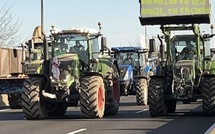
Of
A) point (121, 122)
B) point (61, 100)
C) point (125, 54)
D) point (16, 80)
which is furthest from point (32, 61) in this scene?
point (121, 122)

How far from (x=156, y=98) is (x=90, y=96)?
218cm

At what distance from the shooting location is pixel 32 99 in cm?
1961

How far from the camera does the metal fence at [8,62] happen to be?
32094 millimetres

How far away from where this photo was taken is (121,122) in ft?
61.0

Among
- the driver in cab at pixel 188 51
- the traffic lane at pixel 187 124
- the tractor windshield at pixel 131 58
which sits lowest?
the traffic lane at pixel 187 124

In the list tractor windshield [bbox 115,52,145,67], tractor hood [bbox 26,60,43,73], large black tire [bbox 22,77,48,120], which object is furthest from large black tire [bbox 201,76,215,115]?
tractor windshield [bbox 115,52,145,67]

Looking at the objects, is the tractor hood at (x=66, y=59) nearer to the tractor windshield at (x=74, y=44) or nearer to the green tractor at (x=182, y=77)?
the tractor windshield at (x=74, y=44)

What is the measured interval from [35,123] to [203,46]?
6.69m

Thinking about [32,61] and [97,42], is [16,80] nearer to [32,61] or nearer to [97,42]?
[32,61]

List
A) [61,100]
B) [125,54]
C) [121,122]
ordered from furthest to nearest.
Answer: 1. [125,54]
2. [61,100]
3. [121,122]

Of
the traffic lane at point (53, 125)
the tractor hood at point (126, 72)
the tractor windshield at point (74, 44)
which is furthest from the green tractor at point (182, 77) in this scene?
the tractor hood at point (126, 72)

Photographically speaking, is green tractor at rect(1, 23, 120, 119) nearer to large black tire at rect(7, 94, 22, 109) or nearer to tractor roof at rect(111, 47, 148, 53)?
large black tire at rect(7, 94, 22, 109)

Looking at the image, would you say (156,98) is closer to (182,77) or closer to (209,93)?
(182,77)

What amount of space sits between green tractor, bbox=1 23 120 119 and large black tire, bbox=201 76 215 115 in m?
3.18
